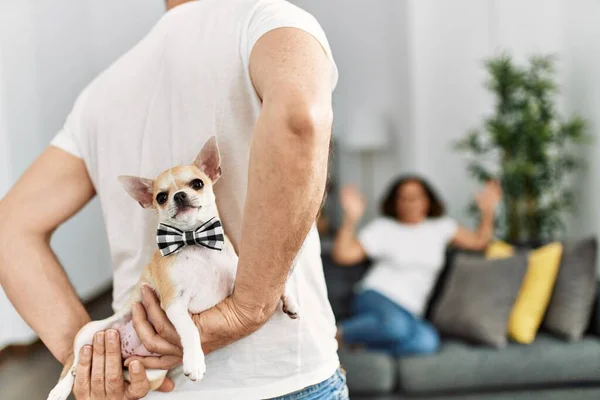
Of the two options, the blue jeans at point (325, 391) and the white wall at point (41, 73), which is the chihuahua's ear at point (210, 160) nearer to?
the blue jeans at point (325, 391)

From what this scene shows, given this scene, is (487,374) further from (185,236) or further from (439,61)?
(439,61)

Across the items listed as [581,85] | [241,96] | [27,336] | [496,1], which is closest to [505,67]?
[581,85]

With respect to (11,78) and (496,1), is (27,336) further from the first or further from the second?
(496,1)

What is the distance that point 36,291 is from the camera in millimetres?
940

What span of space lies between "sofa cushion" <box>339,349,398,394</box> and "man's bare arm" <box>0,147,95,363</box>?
1979 mm

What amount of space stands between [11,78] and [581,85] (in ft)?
11.0

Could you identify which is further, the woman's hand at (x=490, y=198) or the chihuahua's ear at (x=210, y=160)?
the woman's hand at (x=490, y=198)

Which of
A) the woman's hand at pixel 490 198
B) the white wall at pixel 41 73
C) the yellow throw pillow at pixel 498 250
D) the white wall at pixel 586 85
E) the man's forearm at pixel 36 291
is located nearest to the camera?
the man's forearm at pixel 36 291

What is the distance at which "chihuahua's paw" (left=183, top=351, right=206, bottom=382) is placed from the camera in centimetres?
78

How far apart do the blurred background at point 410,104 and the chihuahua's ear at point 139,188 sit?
0.72 metres

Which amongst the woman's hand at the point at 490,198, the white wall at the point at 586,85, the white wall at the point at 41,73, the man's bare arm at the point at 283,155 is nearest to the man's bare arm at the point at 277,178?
the man's bare arm at the point at 283,155

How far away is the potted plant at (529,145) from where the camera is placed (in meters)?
3.84

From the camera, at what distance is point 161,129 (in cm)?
88

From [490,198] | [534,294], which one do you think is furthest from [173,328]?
[490,198]
